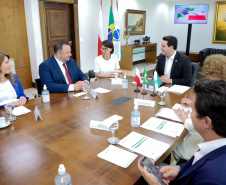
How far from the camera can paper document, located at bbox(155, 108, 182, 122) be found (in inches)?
69.5

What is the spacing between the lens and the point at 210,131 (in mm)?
957

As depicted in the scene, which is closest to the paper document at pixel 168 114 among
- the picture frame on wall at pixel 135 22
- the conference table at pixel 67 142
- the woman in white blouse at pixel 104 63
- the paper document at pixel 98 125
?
the conference table at pixel 67 142

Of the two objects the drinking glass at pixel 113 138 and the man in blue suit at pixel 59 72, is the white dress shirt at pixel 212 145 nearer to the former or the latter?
the drinking glass at pixel 113 138

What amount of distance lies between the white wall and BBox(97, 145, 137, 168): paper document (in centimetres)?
412

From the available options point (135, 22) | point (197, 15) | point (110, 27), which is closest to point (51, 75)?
point (110, 27)

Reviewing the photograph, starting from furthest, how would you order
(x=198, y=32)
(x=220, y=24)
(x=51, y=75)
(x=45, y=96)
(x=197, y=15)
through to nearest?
(x=198, y=32) < (x=220, y=24) < (x=197, y=15) < (x=51, y=75) < (x=45, y=96)

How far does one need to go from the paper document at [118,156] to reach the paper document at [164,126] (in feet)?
1.26

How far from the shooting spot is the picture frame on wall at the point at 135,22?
7359 millimetres

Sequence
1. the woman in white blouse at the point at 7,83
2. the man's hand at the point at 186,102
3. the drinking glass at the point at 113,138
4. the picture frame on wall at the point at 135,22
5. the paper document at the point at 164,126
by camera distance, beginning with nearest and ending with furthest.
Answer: the drinking glass at the point at 113,138
the paper document at the point at 164,126
the man's hand at the point at 186,102
the woman in white blouse at the point at 7,83
the picture frame on wall at the point at 135,22

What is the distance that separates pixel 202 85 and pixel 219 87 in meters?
0.08

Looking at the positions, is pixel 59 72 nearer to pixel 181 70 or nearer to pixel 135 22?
pixel 181 70

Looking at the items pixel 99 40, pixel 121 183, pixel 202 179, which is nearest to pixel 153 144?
pixel 121 183

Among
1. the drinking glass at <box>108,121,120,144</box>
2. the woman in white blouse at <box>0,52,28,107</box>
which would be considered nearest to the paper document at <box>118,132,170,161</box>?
the drinking glass at <box>108,121,120,144</box>

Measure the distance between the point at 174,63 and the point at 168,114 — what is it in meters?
1.55
